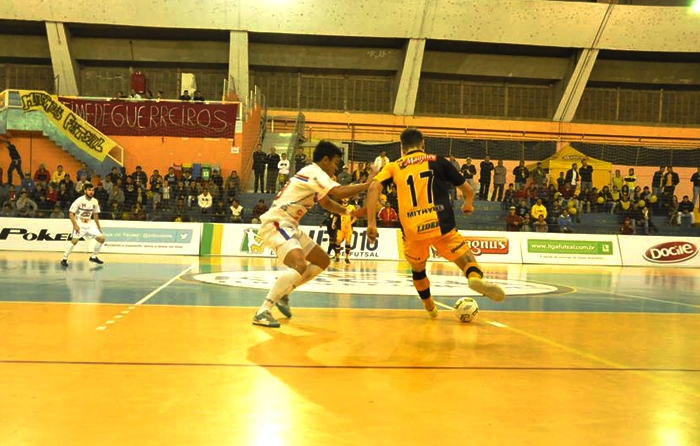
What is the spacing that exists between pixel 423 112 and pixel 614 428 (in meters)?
35.3

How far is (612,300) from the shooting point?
35.8 feet

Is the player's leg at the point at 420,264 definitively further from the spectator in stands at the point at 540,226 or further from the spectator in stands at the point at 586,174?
the spectator in stands at the point at 586,174

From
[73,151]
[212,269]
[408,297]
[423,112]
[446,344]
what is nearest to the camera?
[446,344]

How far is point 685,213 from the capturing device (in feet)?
86.0

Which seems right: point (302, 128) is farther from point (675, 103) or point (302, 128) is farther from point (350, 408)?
point (350, 408)

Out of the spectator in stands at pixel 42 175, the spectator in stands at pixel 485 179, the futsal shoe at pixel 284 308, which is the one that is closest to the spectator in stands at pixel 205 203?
the spectator in stands at pixel 42 175

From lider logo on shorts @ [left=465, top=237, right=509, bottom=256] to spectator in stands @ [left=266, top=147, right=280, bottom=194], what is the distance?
29.8ft

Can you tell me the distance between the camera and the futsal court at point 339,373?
3434 millimetres

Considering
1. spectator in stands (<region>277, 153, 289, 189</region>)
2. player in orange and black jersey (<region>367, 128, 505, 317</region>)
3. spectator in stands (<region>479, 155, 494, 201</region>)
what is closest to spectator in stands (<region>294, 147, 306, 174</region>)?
spectator in stands (<region>277, 153, 289, 189</region>)

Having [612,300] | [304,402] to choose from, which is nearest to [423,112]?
[612,300]

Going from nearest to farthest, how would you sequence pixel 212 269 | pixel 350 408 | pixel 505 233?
pixel 350 408
pixel 212 269
pixel 505 233

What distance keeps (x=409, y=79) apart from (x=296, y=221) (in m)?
29.9

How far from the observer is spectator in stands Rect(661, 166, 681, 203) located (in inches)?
1090

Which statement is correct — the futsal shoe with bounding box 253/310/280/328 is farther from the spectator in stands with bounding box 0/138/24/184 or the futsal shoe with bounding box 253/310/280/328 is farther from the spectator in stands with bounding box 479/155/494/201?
the spectator in stands with bounding box 0/138/24/184
